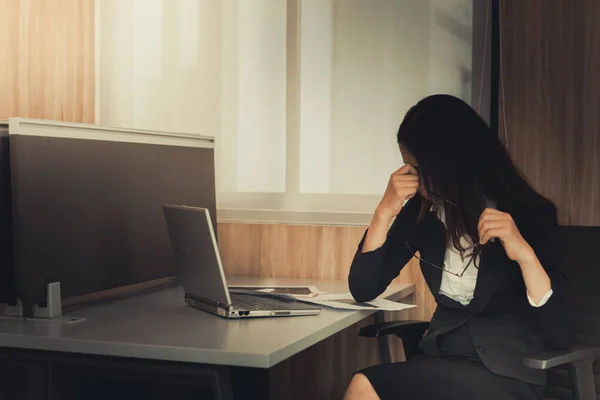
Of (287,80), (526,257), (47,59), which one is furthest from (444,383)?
(47,59)

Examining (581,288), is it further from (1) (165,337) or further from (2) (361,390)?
(1) (165,337)

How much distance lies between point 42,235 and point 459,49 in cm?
151

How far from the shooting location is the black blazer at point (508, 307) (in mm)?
2053

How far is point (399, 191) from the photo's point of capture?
7.62ft

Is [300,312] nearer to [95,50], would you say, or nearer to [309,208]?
[309,208]

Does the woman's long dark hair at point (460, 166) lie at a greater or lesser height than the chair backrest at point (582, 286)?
greater

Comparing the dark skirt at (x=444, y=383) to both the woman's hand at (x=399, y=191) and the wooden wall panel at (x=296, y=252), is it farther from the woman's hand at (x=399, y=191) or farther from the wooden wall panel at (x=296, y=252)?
the wooden wall panel at (x=296, y=252)

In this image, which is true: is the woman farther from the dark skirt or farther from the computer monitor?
the computer monitor

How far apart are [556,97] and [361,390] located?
119 cm

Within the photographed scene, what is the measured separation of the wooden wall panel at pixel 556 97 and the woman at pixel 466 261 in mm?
485

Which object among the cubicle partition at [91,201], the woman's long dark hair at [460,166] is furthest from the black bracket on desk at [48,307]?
the woman's long dark hair at [460,166]

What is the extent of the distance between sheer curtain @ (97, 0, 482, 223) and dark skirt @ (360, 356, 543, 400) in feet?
3.25

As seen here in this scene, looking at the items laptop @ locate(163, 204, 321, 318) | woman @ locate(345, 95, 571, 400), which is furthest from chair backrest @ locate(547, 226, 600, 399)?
laptop @ locate(163, 204, 321, 318)

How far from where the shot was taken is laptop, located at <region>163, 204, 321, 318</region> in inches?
82.9
